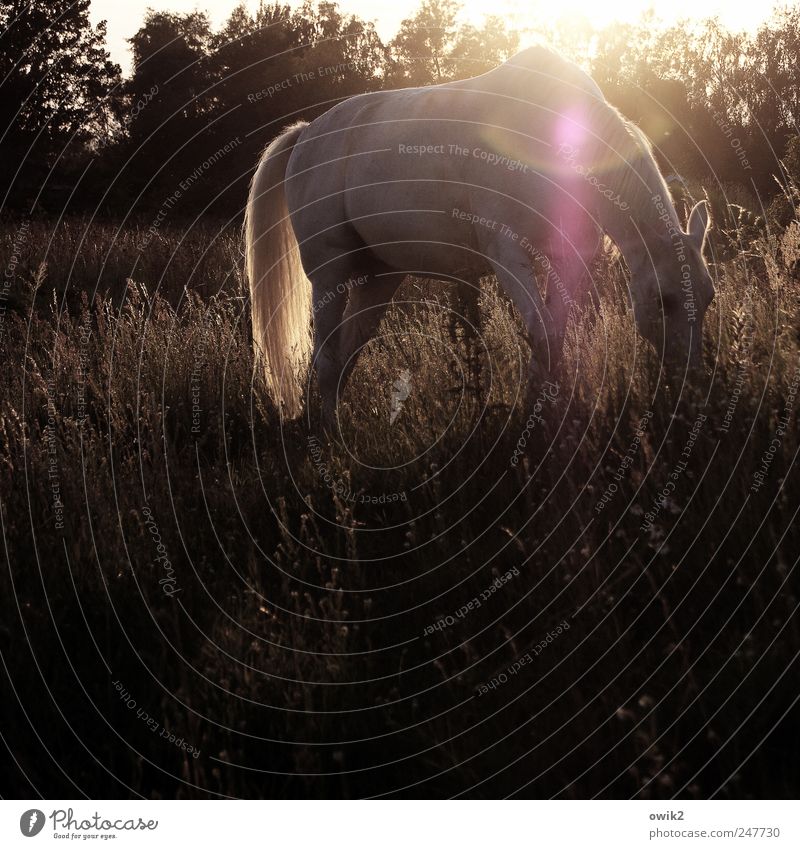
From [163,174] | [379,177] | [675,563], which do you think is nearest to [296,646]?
[675,563]

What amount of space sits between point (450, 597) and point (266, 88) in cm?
1138

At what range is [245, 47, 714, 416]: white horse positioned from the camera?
138 inches

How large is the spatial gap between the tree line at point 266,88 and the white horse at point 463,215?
9.44 ft

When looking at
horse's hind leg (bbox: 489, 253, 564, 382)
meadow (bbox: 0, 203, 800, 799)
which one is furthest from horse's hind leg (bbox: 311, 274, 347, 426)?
horse's hind leg (bbox: 489, 253, 564, 382)

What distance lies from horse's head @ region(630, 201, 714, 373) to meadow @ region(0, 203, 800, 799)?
0.14m

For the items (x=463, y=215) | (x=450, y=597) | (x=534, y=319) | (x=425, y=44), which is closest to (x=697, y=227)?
(x=534, y=319)

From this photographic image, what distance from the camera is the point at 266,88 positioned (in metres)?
12.1

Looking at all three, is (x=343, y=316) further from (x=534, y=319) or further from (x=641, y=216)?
(x=641, y=216)

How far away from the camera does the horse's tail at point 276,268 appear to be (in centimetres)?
549

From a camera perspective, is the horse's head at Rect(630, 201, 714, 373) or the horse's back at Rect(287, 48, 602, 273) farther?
the horse's back at Rect(287, 48, 602, 273)

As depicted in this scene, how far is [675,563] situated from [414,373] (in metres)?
2.59

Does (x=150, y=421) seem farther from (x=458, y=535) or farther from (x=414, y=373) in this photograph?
(x=458, y=535)

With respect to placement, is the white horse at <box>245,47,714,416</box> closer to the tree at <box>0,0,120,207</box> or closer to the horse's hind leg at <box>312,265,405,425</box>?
the horse's hind leg at <box>312,265,405,425</box>

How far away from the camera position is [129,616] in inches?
105
